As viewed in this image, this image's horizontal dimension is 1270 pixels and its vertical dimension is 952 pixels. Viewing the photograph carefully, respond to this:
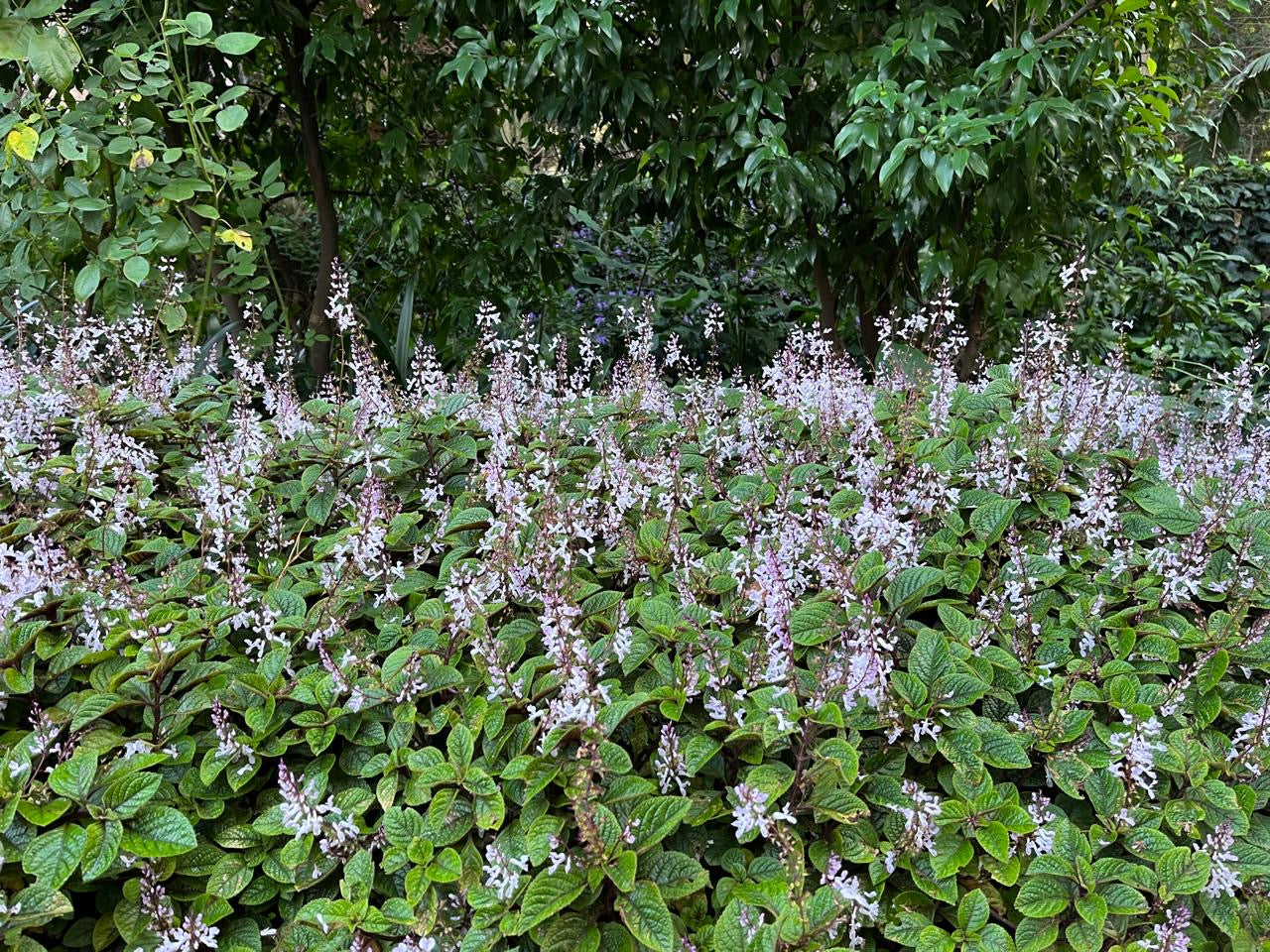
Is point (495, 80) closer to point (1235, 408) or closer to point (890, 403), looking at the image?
point (890, 403)

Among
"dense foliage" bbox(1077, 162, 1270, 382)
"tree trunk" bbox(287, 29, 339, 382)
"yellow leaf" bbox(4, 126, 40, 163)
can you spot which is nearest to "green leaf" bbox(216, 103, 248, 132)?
"yellow leaf" bbox(4, 126, 40, 163)

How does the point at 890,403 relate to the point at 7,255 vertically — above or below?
below

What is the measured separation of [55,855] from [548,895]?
70 centimetres

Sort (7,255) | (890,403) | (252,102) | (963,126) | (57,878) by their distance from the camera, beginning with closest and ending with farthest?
1. (57,878)
2. (890,403)
3. (963,126)
4. (7,255)
5. (252,102)

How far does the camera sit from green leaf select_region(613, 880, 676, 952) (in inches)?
49.8

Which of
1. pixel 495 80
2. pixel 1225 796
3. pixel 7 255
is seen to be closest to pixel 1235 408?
pixel 1225 796

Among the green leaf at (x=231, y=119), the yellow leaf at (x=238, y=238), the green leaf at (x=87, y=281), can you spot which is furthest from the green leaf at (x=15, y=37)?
the yellow leaf at (x=238, y=238)

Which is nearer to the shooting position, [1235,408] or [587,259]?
[1235,408]

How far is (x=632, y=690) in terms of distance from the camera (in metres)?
1.66

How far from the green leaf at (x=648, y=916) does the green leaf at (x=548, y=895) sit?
0.22ft

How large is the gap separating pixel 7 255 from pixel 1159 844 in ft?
13.9

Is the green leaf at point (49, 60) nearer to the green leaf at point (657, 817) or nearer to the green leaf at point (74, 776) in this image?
the green leaf at point (74, 776)

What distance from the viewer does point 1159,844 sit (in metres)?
1.43

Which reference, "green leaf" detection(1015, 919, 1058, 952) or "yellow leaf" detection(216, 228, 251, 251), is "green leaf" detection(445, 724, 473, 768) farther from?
"yellow leaf" detection(216, 228, 251, 251)
